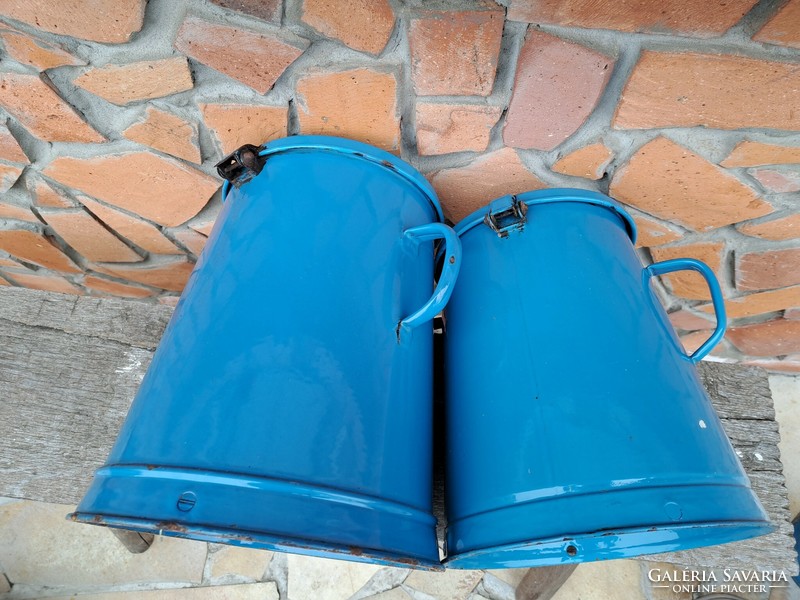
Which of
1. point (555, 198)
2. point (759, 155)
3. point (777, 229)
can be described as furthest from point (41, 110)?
point (777, 229)

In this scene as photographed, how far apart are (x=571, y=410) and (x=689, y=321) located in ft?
3.37

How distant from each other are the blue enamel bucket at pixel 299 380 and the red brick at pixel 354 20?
0.50 feet

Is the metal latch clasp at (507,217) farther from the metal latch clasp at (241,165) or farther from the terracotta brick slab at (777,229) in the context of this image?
the terracotta brick slab at (777,229)

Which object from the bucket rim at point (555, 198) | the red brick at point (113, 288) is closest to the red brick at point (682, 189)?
the bucket rim at point (555, 198)

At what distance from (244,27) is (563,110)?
0.51 meters

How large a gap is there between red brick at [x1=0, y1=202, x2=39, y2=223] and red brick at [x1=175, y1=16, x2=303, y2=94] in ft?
2.33

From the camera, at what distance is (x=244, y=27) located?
75 cm

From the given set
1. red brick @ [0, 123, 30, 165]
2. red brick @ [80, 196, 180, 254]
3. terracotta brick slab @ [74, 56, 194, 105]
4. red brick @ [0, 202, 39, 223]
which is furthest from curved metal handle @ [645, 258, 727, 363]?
red brick @ [0, 202, 39, 223]

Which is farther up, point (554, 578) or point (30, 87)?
point (30, 87)

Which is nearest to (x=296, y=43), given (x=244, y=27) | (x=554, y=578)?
(x=244, y=27)

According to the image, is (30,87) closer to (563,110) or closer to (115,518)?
(115,518)

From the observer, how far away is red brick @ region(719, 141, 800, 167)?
824mm

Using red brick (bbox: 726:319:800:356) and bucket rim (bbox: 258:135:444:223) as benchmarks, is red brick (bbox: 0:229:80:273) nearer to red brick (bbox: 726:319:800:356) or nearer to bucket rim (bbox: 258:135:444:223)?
bucket rim (bbox: 258:135:444:223)

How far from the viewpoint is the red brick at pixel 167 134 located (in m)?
0.90
